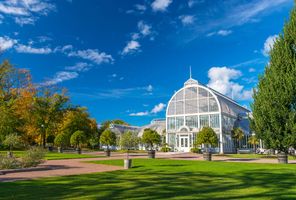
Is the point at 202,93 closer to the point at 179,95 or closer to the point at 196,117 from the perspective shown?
the point at 196,117

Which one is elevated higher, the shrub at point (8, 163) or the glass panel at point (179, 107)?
the glass panel at point (179, 107)

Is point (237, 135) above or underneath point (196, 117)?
underneath

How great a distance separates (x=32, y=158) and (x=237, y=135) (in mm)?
39551

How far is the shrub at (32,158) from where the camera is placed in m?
17.6

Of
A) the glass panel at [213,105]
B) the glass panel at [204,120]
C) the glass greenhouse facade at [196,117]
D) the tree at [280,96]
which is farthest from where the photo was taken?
the glass panel at [204,120]

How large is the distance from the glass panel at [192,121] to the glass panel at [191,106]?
1.09 meters

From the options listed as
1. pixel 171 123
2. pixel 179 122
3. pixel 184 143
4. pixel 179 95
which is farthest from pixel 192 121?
pixel 179 95

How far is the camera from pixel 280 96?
60.5ft

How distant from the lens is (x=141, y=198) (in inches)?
309

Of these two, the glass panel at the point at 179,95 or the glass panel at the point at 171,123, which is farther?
the glass panel at the point at 171,123

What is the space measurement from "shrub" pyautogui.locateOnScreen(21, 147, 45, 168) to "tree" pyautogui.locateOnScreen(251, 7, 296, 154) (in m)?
14.7

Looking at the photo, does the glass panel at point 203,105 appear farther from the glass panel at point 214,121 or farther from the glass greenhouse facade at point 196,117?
the glass panel at point 214,121

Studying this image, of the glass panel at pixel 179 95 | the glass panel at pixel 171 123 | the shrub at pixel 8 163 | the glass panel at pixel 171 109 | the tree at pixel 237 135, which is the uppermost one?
the glass panel at pixel 179 95

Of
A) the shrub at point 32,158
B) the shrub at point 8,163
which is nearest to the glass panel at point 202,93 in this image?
the shrub at point 32,158
